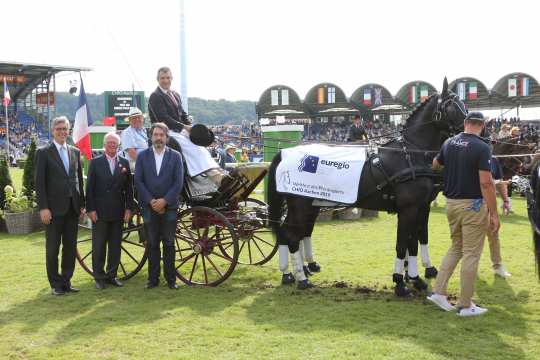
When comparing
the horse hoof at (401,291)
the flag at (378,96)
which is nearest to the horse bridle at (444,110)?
the horse hoof at (401,291)

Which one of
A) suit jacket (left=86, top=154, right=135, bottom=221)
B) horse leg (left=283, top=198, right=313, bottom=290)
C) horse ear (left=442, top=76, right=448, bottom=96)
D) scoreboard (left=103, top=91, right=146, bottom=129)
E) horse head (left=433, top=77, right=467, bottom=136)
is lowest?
horse leg (left=283, top=198, right=313, bottom=290)

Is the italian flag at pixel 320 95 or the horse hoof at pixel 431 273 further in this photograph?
the italian flag at pixel 320 95

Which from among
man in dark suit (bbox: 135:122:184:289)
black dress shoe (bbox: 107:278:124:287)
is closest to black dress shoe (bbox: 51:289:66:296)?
black dress shoe (bbox: 107:278:124:287)

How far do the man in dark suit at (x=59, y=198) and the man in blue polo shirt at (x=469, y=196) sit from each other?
4164 mm

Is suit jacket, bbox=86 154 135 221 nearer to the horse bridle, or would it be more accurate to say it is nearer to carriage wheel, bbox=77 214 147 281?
carriage wheel, bbox=77 214 147 281

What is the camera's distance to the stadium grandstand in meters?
47.8

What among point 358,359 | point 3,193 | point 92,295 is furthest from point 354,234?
point 3,193

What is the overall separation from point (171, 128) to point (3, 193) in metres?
6.21

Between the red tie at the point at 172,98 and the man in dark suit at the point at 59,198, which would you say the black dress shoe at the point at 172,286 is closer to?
the man in dark suit at the point at 59,198

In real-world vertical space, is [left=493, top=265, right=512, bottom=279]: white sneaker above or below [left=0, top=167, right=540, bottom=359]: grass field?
above

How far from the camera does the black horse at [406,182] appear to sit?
622cm

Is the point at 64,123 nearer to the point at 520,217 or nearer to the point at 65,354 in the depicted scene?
the point at 65,354

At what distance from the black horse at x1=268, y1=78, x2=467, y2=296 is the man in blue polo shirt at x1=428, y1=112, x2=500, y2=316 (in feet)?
2.33

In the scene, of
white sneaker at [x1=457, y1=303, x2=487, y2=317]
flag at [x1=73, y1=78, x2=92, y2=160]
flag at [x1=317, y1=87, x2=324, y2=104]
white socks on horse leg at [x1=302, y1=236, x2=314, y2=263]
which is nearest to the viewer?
white sneaker at [x1=457, y1=303, x2=487, y2=317]
